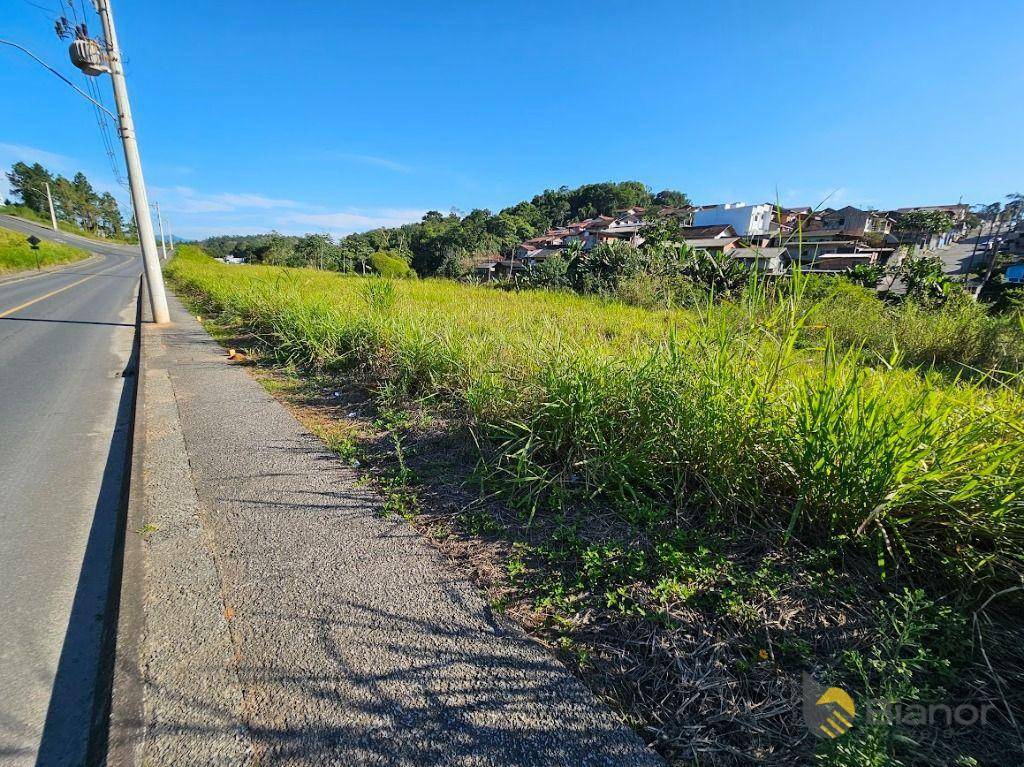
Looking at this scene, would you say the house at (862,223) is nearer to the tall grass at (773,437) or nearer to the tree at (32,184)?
the tall grass at (773,437)

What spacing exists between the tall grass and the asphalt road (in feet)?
6.78

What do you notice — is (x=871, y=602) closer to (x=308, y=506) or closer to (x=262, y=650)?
(x=262, y=650)

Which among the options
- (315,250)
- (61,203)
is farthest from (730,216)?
(61,203)

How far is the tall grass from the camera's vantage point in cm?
171

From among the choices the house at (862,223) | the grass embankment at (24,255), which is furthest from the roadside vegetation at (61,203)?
the house at (862,223)

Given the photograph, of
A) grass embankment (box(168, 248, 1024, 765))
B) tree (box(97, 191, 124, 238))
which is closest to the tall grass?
grass embankment (box(168, 248, 1024, 765))

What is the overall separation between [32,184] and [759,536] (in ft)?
Result: 343

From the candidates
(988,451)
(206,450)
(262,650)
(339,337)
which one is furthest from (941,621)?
(339,337)

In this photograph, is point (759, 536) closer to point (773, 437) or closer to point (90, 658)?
point (773, 437)

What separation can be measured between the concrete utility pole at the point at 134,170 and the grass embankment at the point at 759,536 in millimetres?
9789

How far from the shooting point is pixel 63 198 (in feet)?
221

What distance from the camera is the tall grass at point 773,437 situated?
5.60ft

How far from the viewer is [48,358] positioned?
7062 mm

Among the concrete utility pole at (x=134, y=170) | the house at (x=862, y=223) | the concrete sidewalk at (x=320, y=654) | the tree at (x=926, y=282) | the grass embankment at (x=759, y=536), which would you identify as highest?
the house at (x=862, y=223)
